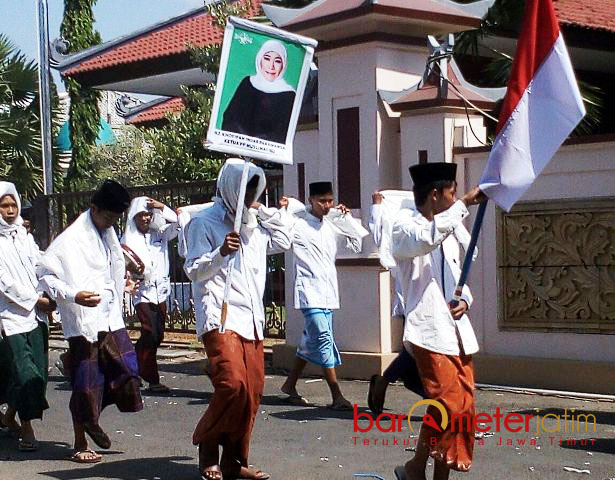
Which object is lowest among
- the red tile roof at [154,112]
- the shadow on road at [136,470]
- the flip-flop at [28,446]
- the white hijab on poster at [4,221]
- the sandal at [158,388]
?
the shadow on road at [136,470]

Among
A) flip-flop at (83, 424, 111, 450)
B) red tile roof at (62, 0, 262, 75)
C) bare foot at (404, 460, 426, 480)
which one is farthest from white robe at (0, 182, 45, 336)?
red tile roof at (62, 0, 262, 75)

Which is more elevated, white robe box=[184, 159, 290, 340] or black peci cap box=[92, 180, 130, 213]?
black peci cap box=[92, 180, 130, 213]

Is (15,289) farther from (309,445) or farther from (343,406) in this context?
(343,406)

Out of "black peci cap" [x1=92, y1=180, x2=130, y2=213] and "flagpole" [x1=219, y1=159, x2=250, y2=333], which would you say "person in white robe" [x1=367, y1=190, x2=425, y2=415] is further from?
"black peci cap" [x1=92, y1=180, x2=130, y2=213]

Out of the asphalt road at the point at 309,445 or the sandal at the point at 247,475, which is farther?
the asphalt road at the point at 309,445

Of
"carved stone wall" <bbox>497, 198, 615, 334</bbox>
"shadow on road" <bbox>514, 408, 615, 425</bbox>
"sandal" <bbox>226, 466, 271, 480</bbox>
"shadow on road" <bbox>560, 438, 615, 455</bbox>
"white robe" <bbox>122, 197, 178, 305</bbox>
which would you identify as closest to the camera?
"sandal" <bbox>226, 466, 271, 480</bbox>

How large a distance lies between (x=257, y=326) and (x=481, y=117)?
5226 mm

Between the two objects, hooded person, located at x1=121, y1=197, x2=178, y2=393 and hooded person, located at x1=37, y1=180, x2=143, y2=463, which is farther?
hooded person, located at x1=121, y1=197, x2=178, y2=393

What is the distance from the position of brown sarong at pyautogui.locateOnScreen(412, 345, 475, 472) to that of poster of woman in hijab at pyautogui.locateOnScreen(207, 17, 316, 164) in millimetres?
1538

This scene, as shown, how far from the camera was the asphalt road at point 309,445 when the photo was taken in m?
7.72

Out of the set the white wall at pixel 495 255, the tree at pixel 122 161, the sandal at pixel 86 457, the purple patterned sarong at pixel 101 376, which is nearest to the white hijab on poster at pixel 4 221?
the purple patterned sarong at pixel 101 376

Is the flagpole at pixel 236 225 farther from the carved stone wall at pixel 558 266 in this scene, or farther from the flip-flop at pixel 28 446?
the carved stone wall at pixel 558 266

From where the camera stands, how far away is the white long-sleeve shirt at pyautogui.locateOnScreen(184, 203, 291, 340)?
7246 millimetres

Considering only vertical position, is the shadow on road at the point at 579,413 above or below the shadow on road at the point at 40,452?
above
